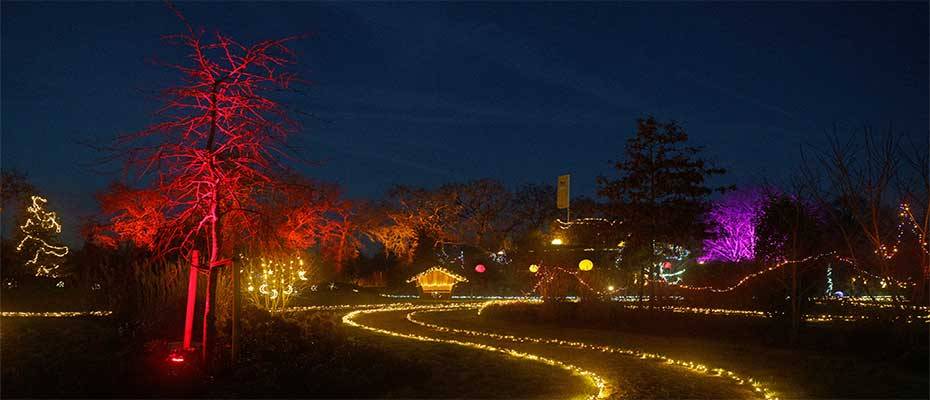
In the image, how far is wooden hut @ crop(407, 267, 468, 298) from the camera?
40562mm

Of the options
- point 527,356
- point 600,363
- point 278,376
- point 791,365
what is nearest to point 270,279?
point 527,356

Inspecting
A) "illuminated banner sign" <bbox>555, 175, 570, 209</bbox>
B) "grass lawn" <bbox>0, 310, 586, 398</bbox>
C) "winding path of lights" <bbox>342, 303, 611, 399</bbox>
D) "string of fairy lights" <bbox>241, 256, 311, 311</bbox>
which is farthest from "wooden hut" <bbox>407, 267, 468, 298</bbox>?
"grass lawn" <bbox>0, 310, 586, 398</bbox>

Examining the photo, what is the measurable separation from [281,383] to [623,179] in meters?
13.0

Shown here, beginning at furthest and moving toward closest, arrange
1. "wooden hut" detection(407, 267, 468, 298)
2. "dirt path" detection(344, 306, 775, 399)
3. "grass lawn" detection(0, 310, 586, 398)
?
"wooden hut" detection(407, 267, 468, 298)
"dirt path" detection(344, 306, 775, 399)
"grass lawn" detection(0, 310, 586, 398)

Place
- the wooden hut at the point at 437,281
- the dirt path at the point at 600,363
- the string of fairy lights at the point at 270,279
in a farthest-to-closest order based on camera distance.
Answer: the wooden hut at the point at 437,281 → the string of fairy lights at the point at 270,279 → the dirt path at the point at 600,363

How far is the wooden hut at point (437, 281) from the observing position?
4056 cm

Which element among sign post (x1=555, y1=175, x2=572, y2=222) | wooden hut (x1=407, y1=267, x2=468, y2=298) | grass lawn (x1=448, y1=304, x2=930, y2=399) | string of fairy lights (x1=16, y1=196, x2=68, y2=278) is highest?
sign post (x1=555, y1=175, x2=572, y2=222)

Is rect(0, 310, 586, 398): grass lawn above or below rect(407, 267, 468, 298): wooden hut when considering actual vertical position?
below

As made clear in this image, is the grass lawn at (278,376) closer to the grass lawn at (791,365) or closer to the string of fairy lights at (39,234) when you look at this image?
the grass lawn at (791,365)

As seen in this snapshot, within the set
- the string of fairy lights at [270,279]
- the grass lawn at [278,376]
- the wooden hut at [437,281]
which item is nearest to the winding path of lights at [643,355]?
the grass lawn at [278,376]

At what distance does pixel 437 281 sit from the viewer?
41.2m

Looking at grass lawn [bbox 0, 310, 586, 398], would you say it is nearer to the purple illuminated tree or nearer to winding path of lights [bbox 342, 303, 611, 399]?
winding path of lights [bbox 342, 303, 611, 399]

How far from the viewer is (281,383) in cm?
905

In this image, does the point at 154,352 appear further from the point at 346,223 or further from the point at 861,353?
the point at 346,223
